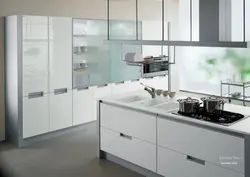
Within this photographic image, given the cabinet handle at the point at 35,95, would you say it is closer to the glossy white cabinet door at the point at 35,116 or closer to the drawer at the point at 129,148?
the glossy white cabinet door at the point at 35,116

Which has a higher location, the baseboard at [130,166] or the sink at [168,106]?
the sink at [168,106]

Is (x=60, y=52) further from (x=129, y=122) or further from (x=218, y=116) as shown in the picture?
(x=218, y=116)

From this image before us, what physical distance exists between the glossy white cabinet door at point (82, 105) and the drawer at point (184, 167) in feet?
8.73

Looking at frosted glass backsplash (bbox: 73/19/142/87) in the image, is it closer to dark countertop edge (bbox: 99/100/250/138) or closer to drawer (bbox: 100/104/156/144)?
drawer (bbox: 100/104/156/144)

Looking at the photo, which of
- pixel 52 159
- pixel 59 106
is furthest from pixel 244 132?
pixel 59 106

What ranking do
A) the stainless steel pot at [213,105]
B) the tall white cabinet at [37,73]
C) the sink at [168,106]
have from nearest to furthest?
the stainless steel pot at [213,105] < the sink at [168,106] < the tall white cabinet at [37,73]

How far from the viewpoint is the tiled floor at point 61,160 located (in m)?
4.08

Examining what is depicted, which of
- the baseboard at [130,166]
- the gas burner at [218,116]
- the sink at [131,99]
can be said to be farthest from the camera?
the sink at [131,99]

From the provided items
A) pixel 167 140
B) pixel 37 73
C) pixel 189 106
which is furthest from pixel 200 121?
pixel 37 73

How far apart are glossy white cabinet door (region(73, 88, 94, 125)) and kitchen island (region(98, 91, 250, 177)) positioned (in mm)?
1590

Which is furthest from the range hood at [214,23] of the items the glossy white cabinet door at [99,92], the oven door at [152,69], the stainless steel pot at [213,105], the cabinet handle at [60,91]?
the glossy white cabinet door at [99,92]

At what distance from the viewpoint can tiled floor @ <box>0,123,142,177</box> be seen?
408 centimetres

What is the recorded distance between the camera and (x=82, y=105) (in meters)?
6.07

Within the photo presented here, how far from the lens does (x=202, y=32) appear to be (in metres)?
3.67
